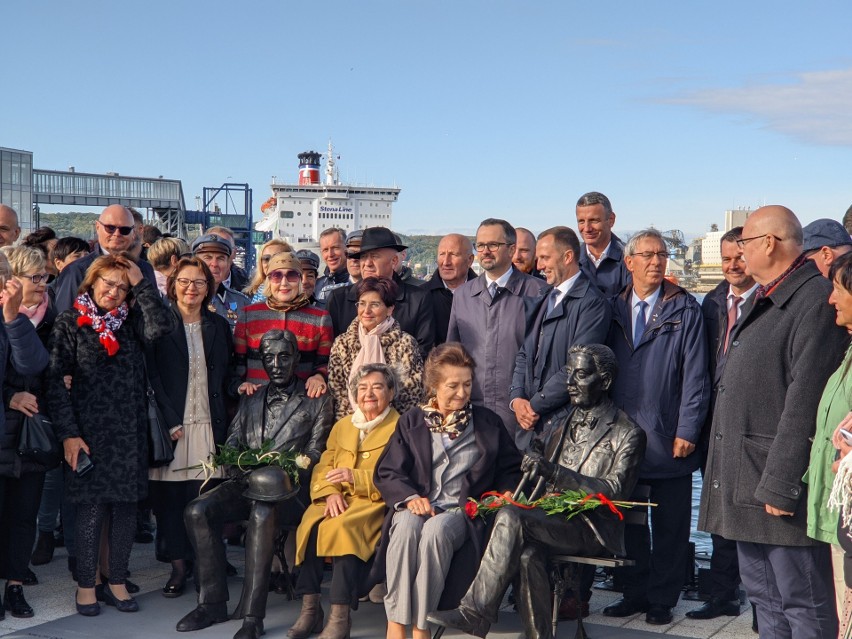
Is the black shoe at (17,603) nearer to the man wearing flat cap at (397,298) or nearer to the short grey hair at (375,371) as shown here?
the short grey hair at (375,371)

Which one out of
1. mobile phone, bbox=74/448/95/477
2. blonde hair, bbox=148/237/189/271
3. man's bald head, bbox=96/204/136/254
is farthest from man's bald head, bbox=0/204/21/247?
mobile phone, bbox=74/448/95/477

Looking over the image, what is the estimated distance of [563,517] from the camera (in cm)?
492

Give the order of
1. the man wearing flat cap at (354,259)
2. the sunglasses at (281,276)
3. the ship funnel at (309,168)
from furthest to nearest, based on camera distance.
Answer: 1. the ship funnel at (309,168)
2. the man wearing flat cap at (354,259)
3. the sunglasses at (281,276)

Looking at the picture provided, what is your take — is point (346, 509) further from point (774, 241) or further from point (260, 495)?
point (774, 241)

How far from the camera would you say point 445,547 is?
503 cm

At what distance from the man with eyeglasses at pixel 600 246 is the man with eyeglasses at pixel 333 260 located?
109 inches

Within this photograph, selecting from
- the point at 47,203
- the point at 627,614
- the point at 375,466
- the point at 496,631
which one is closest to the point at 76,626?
the point at 375,466

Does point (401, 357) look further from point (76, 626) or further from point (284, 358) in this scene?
point (76, 626)

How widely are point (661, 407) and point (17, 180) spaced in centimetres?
5643

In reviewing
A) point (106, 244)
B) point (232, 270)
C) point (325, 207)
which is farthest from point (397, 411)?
point (325, 207)

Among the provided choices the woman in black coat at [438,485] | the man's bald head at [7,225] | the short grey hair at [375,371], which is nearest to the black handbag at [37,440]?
the short grey hair at [375,371]

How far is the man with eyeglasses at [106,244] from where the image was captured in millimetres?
6371

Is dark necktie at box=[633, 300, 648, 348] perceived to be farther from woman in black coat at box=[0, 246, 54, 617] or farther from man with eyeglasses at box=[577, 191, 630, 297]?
woman in black coat at box=[0, 246, 54, 617]

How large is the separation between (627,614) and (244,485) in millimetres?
2365
